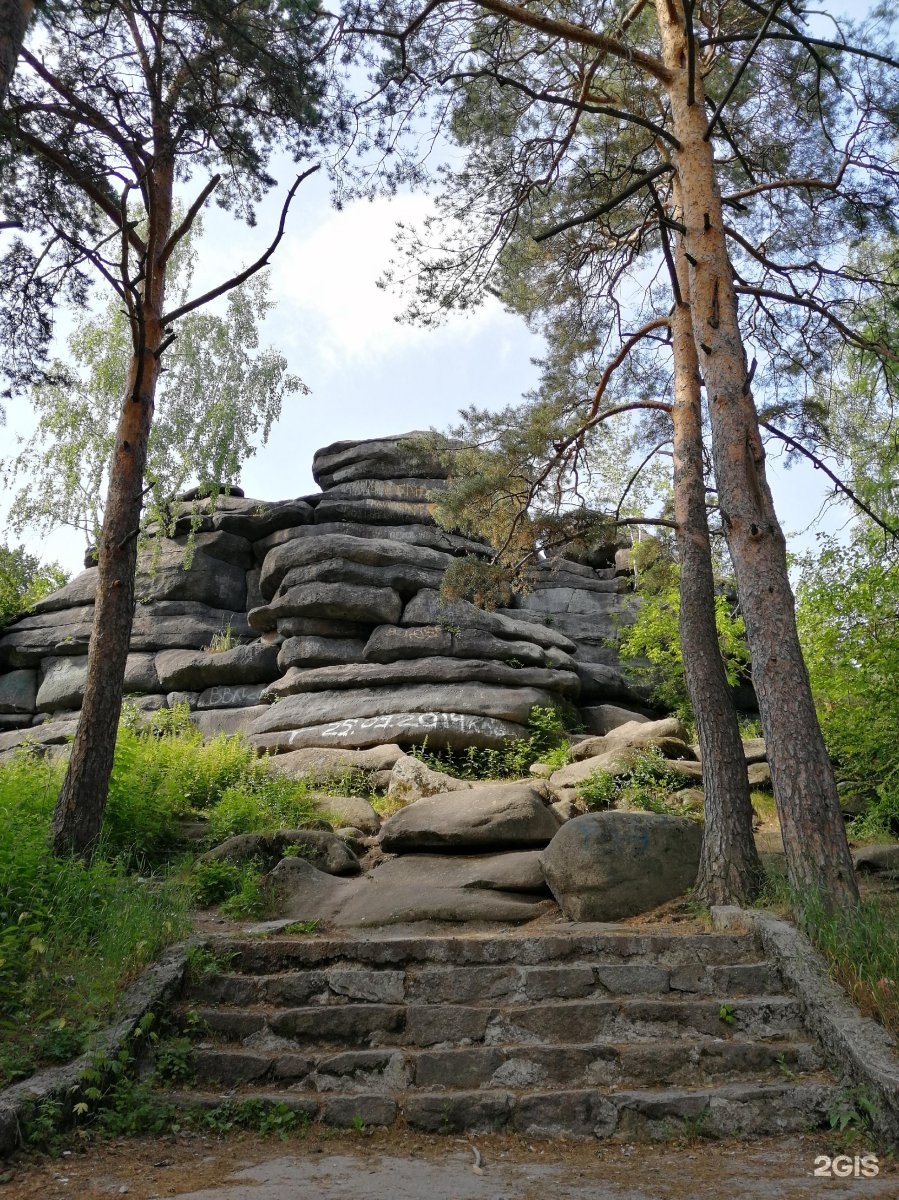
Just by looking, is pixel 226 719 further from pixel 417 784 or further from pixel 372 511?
pixel 417 784

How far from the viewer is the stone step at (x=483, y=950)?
5848mm

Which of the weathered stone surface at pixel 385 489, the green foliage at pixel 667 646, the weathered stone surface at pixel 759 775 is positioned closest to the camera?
the weathered stone surface at pixel 759 775

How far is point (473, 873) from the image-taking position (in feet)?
25.8

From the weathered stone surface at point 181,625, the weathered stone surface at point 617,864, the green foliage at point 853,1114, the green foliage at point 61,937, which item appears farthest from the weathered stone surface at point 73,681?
the green foliage at point 853,1114

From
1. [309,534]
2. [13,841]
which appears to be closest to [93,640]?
[13,841]

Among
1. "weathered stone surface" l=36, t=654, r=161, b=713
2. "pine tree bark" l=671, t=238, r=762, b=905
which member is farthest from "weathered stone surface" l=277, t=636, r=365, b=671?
"pine tree bark" l=671, t=238, r=762, b=905

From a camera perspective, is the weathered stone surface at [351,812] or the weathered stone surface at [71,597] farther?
the weathered stone surface at [71,597]

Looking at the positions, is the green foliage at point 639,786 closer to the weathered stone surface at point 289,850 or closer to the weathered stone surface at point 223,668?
the weathered stone surface at point 289,850

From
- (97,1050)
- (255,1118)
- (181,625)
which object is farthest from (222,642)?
(255,1118)

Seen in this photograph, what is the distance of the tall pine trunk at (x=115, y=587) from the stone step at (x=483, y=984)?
2356mm

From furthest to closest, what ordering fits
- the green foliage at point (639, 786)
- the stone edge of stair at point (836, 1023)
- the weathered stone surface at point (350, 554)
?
the weathered stone surface at point (350, 554) < the green foliage at point (639, 786) < the stone edge of stair at point (836, 1023)

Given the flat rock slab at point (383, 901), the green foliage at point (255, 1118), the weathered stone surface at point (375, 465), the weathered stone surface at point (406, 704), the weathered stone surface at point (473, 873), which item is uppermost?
the weathered stone surface at point (375, 465)

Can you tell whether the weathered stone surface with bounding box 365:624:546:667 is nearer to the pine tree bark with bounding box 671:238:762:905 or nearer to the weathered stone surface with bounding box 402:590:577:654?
the weathered stone surface with bounding box 402:590:577:654

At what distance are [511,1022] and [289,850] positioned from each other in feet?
13.1
